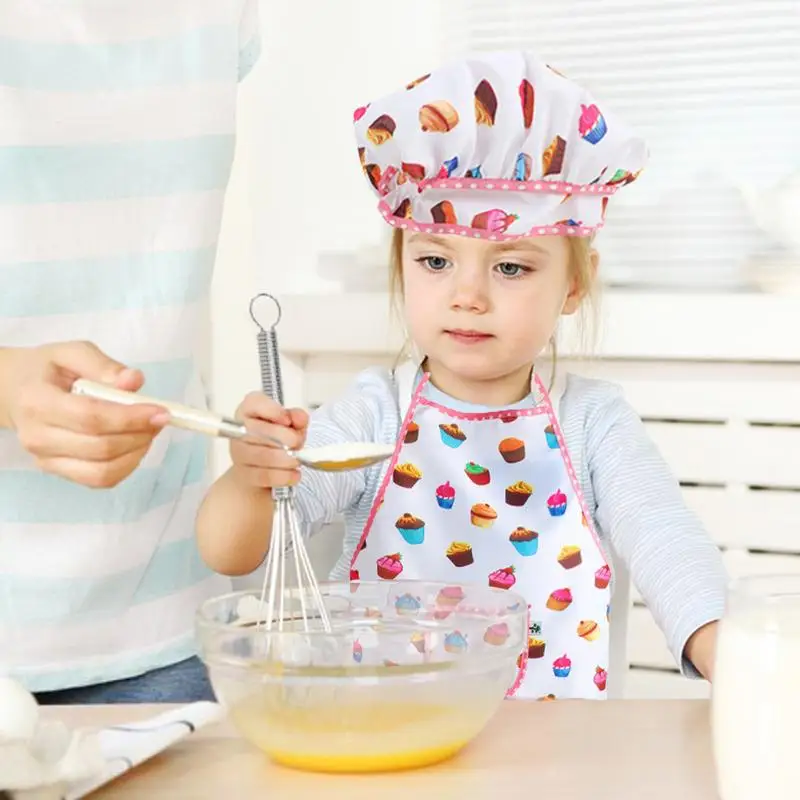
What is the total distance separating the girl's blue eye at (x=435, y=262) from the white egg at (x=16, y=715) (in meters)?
0.66

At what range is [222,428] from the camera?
0.67 meters

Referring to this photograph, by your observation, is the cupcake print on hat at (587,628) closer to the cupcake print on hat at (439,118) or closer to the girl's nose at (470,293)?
the girl's nose at (470,293)

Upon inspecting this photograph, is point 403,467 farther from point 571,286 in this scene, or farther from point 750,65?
point 750,65

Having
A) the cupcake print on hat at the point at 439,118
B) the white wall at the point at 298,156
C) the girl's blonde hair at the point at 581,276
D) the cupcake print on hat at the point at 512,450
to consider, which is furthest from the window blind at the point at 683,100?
the cupcake print on hat at the point at 439,118

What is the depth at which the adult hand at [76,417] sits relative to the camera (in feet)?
2.43

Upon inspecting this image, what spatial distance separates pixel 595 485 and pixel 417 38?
2.62 feet

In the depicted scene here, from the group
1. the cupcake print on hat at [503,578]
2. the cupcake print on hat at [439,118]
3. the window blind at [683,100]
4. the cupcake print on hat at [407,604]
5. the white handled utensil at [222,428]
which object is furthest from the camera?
the window blind at [683,100]

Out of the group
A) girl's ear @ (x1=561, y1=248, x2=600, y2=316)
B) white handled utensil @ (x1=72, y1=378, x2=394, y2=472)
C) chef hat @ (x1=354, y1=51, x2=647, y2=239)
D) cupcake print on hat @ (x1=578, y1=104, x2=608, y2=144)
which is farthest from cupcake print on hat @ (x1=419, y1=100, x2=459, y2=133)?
white handled utensil @ (x1=72, y1=378, x2=394, y2=472)

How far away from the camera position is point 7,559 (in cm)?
111

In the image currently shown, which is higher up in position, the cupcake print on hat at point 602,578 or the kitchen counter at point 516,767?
the kitchen counter at point 516,767

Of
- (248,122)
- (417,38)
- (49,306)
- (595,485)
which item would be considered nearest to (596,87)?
(417,38)

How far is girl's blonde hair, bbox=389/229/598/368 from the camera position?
1.23m

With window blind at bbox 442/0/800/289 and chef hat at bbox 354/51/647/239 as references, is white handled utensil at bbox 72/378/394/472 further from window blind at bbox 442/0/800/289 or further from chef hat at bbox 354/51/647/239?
window blind at bbox 442/0/800/289

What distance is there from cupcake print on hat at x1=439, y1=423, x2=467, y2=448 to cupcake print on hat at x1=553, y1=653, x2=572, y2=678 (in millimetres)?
223
